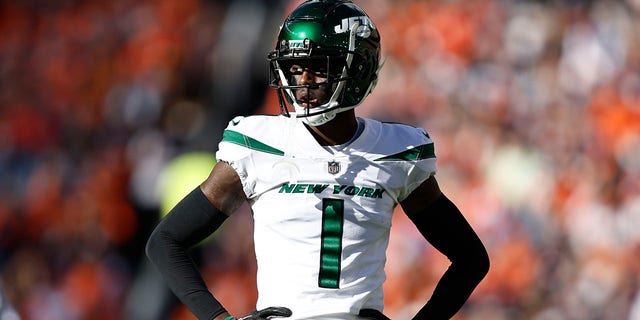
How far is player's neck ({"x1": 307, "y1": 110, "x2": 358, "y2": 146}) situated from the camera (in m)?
3.37

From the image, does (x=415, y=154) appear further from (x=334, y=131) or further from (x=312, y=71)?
(x=312, y=71)

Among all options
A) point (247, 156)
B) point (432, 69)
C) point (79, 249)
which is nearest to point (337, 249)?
point (247, 156)

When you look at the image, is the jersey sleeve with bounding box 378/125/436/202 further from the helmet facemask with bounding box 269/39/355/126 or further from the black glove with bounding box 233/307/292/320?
the black glove with bounding box 233/307/292/320

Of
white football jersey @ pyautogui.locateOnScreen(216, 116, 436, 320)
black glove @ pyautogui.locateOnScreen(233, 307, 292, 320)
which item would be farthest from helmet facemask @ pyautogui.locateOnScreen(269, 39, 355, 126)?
black glove @ pyautogui.locateOnScreen(233, 307, 292, 320)

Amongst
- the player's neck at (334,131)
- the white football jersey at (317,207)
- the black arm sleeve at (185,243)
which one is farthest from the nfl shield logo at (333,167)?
the black arm sleeve at (185,243)

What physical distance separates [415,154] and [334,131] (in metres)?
0.25

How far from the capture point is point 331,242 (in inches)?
126

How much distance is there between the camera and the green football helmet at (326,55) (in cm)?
325

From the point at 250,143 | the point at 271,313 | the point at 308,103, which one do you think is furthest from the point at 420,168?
the point at 271,313

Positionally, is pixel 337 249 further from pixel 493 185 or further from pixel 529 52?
pixel 529 52

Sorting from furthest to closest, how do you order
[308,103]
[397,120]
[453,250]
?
1. [397,120]
2. [453,250]
3. [308,103]

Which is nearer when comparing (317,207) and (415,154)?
(317,207)

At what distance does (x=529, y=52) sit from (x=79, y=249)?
3.52 m

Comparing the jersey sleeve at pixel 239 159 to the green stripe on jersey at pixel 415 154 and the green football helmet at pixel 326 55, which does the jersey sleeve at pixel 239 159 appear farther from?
the green stripe on jersey at pixel 415 154
